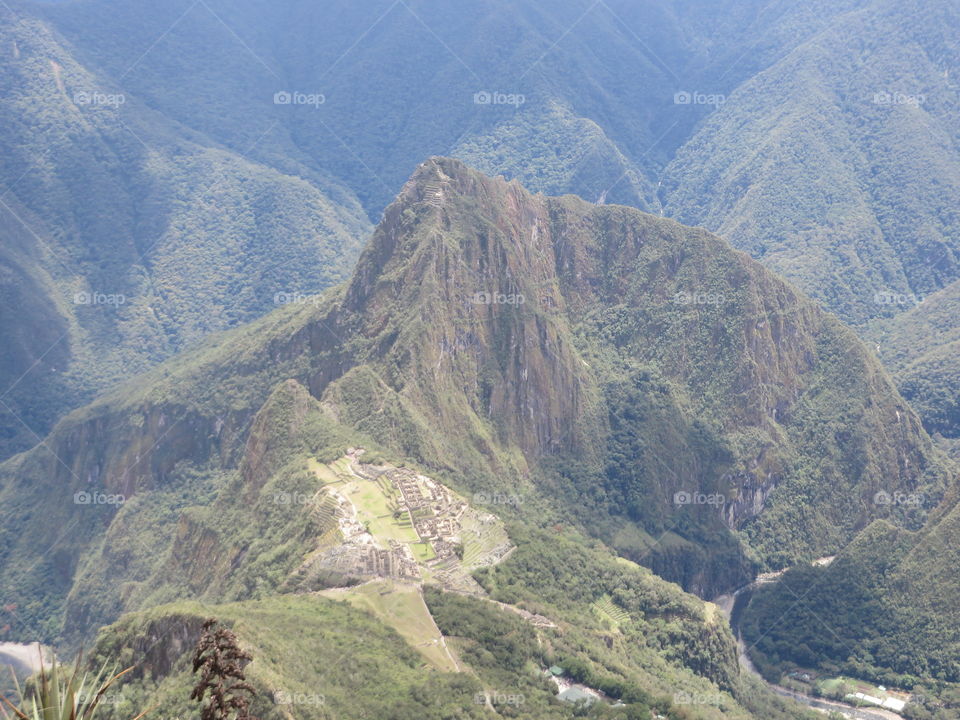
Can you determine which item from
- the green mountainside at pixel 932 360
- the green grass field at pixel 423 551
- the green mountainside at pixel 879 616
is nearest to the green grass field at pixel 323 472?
the green grass field at pixel 423 551

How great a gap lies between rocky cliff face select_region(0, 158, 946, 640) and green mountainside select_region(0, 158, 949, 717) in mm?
296

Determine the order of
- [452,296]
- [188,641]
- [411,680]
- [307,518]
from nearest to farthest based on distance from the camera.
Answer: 1. [188,641]
2. [411,680]
3. [307,518]
4. [452,296]

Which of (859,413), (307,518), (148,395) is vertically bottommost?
(307,518)

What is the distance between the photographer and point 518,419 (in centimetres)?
12700

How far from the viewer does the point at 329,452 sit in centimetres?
10144

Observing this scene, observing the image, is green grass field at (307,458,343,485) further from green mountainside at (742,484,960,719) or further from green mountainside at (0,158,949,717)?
green mountainside at (742,484,960,719)

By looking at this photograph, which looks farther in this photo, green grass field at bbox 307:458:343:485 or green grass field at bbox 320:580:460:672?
green grass field at bbox 307:458:343:485

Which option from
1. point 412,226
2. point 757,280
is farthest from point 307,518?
point 757,280

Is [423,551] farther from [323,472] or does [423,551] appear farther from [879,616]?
[879,616]

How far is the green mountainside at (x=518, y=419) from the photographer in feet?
364

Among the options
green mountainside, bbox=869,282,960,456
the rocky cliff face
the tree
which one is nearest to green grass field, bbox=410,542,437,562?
the rocky cliff face

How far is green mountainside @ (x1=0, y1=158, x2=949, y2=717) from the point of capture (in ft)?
364

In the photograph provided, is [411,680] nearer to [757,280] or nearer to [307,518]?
[307,518]

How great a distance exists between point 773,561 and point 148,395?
82.0m
